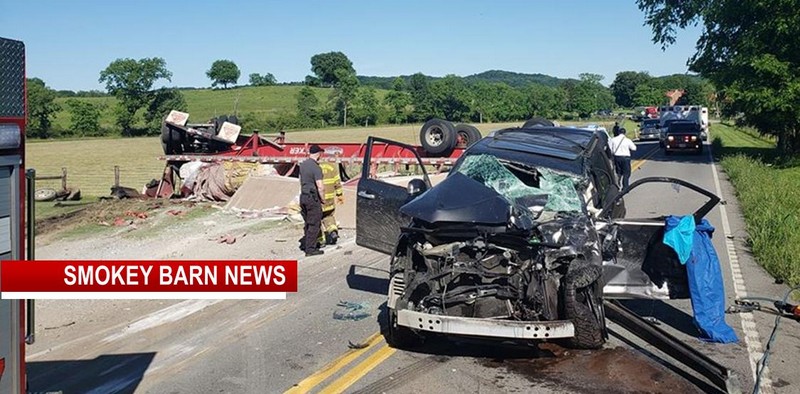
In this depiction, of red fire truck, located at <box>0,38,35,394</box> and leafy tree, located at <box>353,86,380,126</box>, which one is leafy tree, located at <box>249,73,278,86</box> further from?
red fire truck, located at <box>0,38,35,394</box>

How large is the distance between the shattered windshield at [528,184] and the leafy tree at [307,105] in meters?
76.5

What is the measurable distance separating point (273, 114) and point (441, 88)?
63.0 ft

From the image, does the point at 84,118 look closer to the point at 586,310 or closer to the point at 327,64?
the point at 327,64

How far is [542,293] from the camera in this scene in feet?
18.9

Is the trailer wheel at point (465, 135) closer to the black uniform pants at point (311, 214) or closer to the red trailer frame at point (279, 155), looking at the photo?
the red trailer frame at point (279, 155)

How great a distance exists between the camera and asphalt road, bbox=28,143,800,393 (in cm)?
552

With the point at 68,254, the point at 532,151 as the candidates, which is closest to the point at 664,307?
the point at 532,151

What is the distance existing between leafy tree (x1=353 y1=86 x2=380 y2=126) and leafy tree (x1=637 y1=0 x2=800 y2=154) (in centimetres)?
5534

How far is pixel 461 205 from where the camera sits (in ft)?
20.2

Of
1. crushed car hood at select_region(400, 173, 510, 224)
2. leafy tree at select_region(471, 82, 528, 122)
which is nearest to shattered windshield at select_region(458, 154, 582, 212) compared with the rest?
crushed car hood at select_region(400, 173, 510, 224)

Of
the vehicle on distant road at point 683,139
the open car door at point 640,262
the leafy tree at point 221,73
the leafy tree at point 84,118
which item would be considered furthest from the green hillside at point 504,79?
the open car door at point 640,262

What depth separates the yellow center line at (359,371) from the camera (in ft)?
17.7

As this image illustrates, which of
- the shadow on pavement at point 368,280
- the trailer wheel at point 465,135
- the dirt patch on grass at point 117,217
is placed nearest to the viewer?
the shadow on pavement at point 368,280

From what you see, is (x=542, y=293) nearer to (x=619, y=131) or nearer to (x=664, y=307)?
(x=664, y=307)
